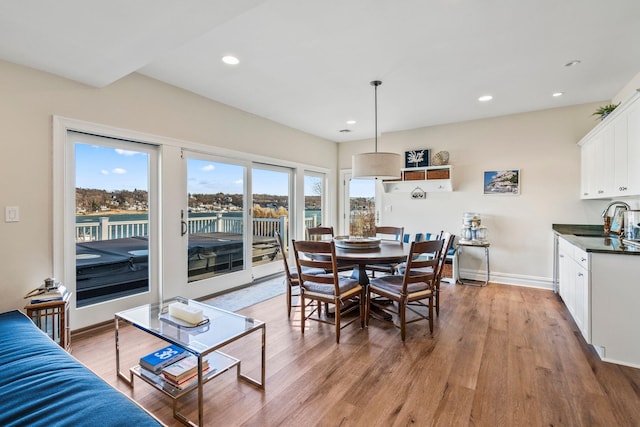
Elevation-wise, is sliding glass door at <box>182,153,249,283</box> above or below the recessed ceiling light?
below

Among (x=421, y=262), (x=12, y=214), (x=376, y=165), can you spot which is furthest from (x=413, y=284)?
(x=12, y=214)

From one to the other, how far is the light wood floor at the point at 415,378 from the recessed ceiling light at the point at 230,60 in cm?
257

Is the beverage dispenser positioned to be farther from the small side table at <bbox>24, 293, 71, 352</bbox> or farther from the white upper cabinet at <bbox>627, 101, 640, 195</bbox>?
the small side table at <bbox>24, 293, 71, 352</bbox>

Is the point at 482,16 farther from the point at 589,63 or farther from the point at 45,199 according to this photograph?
the point at 45,199

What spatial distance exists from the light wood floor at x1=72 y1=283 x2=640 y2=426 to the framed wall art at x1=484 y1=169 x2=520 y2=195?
2.06m

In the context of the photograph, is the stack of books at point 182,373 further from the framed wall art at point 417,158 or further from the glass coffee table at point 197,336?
the framed wall art at point 417,158

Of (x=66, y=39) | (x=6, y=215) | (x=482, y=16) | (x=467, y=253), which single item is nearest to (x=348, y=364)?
(x=482, y=16)

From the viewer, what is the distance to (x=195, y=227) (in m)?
3.83

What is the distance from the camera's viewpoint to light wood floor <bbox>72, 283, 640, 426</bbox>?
176cm

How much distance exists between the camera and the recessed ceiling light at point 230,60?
9.21 ft

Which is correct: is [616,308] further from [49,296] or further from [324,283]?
[49,296]

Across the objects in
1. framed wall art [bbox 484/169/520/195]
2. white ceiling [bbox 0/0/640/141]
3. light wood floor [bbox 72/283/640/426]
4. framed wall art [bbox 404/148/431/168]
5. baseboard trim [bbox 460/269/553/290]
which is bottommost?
light wood floor [bbox 72/283/640/426]

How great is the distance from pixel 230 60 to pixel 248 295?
279 cm

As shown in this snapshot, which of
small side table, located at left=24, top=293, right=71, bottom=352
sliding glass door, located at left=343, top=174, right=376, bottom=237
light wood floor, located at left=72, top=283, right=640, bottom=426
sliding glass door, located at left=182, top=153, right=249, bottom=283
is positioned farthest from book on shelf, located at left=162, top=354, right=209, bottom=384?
sliding glass door, located at left=343, top=174, right=376, bottom=237
